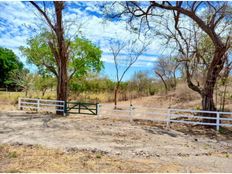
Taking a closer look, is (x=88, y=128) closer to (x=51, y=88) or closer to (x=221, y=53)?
(x=221, y=53)

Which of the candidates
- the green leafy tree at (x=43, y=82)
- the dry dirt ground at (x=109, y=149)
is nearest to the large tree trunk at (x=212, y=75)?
the dry dirt ground at (x=109, y=149)

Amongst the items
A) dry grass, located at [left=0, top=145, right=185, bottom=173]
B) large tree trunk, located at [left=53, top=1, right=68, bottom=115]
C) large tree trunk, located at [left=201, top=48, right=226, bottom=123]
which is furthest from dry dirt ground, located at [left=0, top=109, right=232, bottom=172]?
large tree trunk, located at [left=53, top=1, right=68, bottom=115]

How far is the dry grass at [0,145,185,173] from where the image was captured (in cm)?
580

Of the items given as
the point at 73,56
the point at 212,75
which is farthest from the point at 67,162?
the point at 73,56

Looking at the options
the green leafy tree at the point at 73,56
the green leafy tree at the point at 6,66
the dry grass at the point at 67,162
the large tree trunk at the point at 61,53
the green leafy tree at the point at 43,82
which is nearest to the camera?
the dry grass at the point at 67,162

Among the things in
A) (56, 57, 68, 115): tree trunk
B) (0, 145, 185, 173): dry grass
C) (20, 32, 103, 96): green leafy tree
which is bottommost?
(0, 145, 185, 173): dry grass

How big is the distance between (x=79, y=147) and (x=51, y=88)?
2615cm

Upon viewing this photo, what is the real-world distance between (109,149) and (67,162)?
1781 millimetres

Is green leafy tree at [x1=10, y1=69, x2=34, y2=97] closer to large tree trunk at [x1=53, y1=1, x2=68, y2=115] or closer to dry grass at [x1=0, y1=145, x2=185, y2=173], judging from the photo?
large tree trunk at [x1=53, y1=1, x2=68, y2=115]

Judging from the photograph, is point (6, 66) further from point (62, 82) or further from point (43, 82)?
point (62, 82)

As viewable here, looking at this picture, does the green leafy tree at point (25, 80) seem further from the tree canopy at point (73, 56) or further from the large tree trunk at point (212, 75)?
the large tree trunk at point (212, 75)

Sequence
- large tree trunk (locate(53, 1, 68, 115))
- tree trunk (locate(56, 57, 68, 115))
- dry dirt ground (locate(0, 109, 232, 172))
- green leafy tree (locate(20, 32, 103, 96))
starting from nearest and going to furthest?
dry dirt ground (locate(0, 109, 232, 172)), large tree trunk (locate(53, 1, 68, 115)), tree trunk (locate(56, 57, 68, 115)), green leafy tree (locate(20, 32, 103, 96))

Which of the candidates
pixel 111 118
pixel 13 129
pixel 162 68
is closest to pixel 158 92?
pixel 162 68

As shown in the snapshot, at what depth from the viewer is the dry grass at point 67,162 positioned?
5.80 meters
